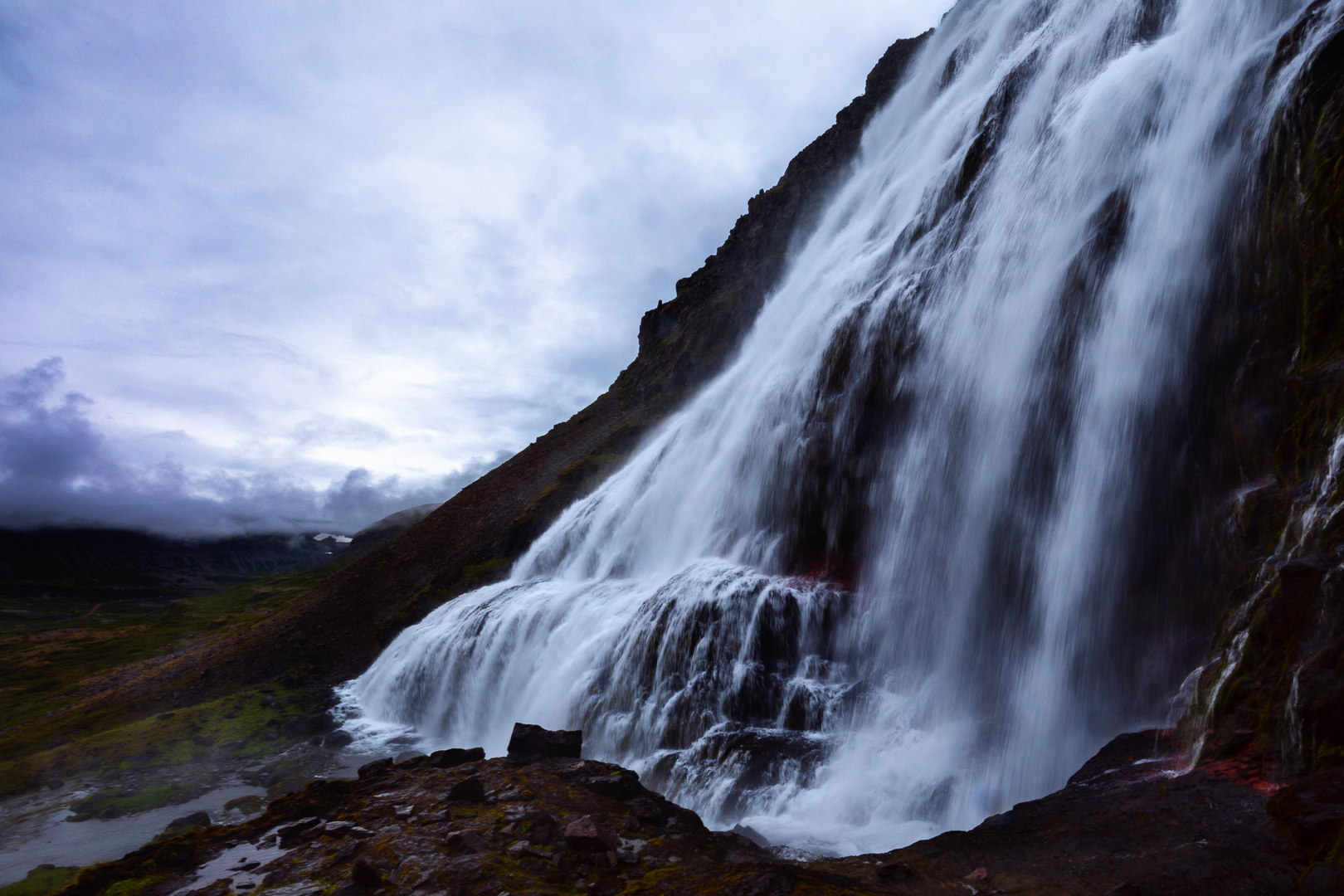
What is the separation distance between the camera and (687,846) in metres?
7.54

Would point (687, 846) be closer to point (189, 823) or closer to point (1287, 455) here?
point (1287, 455)

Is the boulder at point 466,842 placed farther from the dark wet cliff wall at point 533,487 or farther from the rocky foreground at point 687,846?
the dark wet cliff wall at point 533,487

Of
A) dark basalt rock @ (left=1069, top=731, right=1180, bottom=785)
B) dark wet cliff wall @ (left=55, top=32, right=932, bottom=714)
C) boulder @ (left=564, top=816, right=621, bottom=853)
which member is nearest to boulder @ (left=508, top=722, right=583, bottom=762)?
boulder @ (left=564, top=816, right=621, bottom=853)

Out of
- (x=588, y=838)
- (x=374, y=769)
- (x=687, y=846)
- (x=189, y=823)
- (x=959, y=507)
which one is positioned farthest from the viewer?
(x=189, y=823)

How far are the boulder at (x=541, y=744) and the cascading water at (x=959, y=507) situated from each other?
7.61ft

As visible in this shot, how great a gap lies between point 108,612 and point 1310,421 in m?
263

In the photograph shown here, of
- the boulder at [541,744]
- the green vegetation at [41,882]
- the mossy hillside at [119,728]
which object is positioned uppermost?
the boulder at [541,744]

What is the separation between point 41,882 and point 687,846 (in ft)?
50.8

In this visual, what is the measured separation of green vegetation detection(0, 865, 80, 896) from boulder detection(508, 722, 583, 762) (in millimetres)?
9884

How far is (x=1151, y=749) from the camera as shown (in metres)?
7.86

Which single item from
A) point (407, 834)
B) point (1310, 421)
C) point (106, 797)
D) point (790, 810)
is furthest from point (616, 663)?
point (106, 797)

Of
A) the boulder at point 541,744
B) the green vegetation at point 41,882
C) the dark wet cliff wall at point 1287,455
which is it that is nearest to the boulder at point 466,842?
the boulder at point 541,744

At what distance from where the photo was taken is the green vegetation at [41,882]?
12773 millimetres

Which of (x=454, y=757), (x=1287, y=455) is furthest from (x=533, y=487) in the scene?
(x=1287, y=455)
